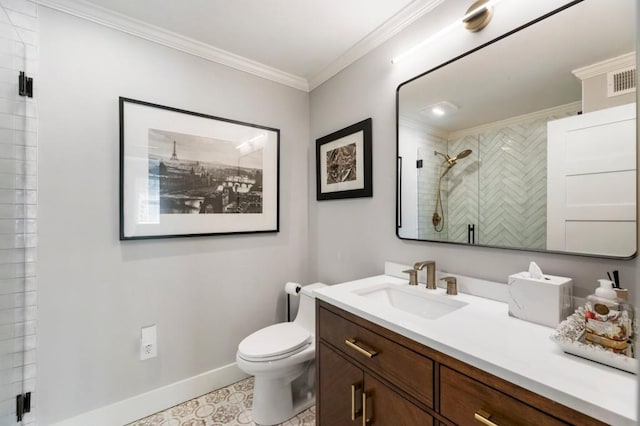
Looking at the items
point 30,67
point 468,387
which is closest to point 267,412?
point 468,387

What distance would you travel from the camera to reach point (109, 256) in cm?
154

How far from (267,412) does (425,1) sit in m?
2.37

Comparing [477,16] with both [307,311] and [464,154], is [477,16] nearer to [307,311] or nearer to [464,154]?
[464,154]

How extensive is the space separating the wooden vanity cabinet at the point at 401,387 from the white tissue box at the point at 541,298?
15.2 inches

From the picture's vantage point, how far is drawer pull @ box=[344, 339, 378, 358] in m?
0.97

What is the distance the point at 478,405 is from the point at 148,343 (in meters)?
1.73

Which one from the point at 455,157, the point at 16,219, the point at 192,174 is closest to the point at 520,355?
the point at 455,157

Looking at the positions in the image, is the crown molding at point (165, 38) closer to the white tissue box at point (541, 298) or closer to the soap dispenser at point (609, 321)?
the white tissue box at point (541, 298)

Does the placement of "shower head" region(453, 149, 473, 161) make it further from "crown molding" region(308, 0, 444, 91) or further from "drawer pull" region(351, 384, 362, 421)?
"drawer pull" region(351, 384, 362, 421)

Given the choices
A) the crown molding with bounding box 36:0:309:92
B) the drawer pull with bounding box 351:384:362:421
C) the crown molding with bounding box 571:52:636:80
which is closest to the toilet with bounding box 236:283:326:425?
the drawer pull with bounding box 351:384:362:421

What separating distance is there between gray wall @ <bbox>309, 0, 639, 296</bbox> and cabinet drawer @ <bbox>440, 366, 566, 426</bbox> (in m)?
0.58

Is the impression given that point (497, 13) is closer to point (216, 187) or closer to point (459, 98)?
point (459, 98)

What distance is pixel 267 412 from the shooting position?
5.10 feet

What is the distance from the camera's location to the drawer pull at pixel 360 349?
3.18 ft
